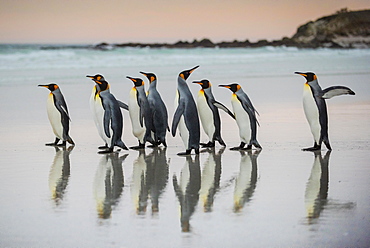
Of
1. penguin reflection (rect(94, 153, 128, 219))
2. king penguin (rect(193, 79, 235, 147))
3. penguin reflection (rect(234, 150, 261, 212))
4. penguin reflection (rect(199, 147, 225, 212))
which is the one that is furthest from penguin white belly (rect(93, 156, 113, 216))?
king penguin (rect(193, 79, 235, 147))

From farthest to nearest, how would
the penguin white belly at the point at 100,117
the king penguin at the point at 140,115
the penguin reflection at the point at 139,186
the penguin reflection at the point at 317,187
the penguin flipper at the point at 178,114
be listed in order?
the king penguin at the point at 140,115, the penguin white belly at the point at 100,117, the penguin flipper at the point at 178,114, the penguin reflection at the point at 139,186, the penguin reflection at the point at 317,187

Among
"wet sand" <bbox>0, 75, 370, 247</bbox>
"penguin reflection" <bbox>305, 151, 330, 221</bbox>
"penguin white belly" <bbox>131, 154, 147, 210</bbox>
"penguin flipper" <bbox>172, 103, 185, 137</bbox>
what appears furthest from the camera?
"penguin flipper" <bbox>172, 103, 185, 137</bbox>

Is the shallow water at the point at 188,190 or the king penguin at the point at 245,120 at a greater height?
the king penguin at the point at 245,120

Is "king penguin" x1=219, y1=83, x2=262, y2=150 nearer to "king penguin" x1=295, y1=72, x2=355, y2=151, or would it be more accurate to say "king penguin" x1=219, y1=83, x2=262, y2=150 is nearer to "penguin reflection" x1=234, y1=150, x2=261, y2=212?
"penguin reflection" x1=234, y1=150, x2=261, y2=212

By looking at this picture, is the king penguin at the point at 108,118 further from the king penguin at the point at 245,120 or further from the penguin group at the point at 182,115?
the king penguin at the point at 245,120

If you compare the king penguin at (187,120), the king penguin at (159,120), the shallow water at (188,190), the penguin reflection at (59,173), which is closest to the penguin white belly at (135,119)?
the king penguin at (159,120)

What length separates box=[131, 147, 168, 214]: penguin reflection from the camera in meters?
4.98

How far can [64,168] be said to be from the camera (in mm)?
6414

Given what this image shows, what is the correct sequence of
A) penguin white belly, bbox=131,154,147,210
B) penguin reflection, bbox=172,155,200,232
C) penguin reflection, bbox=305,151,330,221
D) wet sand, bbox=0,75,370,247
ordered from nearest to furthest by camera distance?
1. wet sand, bbox=0,75,370,247
2. penguin reflection, bbox=172,155,200,232
3. penguin reflection, bbox=305,151,330,221
4. penguin white belly, bbox=131,154,147,210

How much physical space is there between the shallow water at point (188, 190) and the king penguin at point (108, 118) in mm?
191

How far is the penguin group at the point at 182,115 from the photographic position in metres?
7.18

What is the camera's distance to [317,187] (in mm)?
5410

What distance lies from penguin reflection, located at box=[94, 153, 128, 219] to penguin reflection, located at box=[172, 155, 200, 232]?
494 millimetres

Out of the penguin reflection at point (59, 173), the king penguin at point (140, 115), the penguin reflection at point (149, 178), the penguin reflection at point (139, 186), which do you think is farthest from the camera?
the king penguin at point (140, 115)
